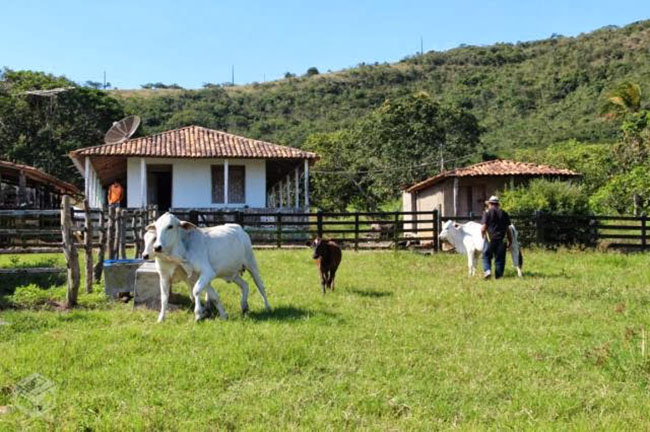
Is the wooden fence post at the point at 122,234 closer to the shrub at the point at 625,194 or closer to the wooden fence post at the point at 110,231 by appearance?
the wooden fence post at the point at 110,231

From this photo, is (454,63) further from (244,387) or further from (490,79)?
(244,387)

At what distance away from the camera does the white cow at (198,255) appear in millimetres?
7926

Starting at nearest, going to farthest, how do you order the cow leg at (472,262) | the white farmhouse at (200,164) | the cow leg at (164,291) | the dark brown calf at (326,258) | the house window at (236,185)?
the cow leg at (164,291), the dark brown calf at (326,258), the cow leg at (472,262), the white farmhouse at (200,164), the house window at (236,185)

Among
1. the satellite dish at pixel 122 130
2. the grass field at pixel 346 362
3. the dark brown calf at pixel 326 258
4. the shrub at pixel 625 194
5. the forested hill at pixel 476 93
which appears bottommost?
the grass field at pixel 346 362

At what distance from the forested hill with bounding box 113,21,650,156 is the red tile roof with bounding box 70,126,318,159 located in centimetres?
2973

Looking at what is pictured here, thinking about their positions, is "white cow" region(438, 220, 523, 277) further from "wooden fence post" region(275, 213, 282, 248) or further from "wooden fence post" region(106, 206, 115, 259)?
"wooden fence post" region(106, 206, 115, 259)

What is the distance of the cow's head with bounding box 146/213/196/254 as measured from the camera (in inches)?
307

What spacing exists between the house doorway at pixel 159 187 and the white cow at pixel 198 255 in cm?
1832

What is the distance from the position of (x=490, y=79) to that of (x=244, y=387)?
7434 centimetres

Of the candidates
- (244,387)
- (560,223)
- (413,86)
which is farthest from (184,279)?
(413,86)

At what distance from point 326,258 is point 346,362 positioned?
16.0ft

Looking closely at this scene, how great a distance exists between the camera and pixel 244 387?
526cm

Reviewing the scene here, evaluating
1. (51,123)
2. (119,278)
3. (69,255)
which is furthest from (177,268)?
(51,123)

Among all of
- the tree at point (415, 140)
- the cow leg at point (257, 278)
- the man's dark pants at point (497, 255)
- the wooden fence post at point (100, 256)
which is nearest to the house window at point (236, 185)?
the wooden fence post at point (100, 256)
